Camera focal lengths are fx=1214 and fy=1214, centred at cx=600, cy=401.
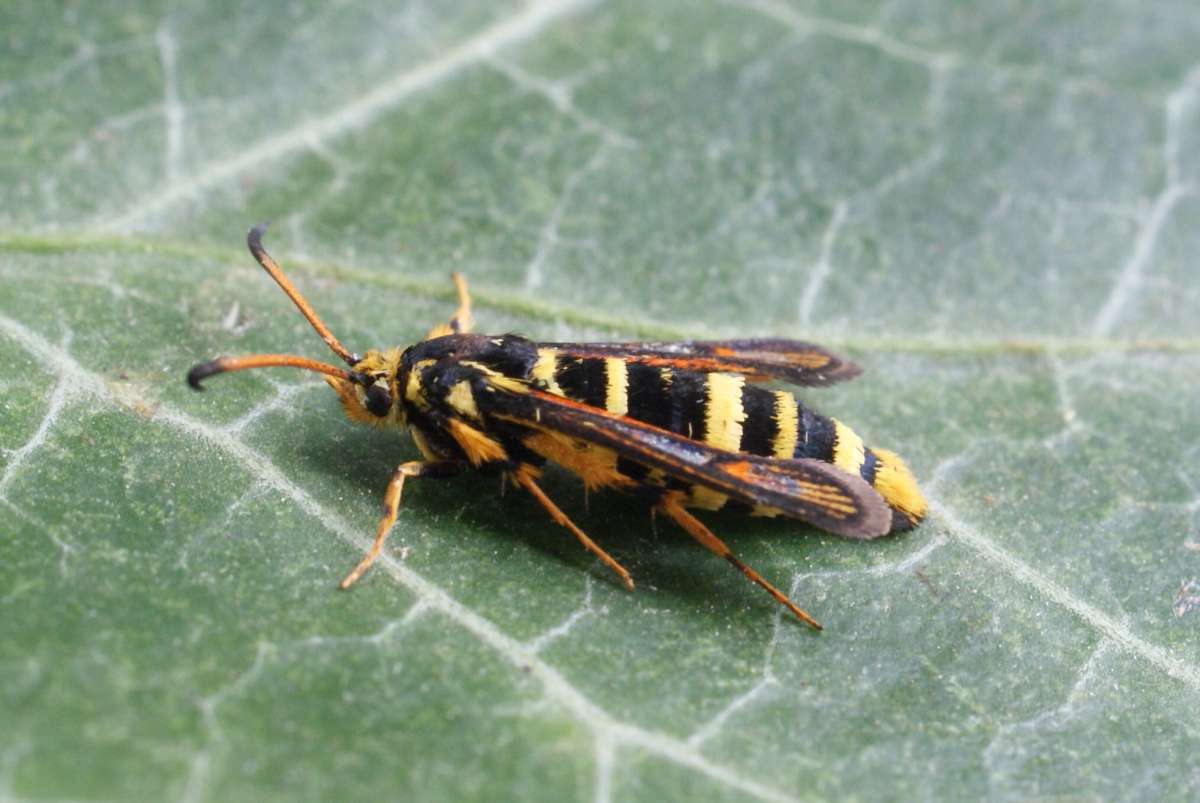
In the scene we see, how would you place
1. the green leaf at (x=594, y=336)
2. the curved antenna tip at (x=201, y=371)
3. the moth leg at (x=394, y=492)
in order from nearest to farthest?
1. the green leaf at (x=594, y=336)
2. the curved antenna tip at (x=201, y=371)
3. the moth leg at (x=394, y=492)

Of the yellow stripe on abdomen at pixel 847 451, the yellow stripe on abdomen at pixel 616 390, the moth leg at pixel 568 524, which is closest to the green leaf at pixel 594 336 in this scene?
the moth leg at pixel 568 524

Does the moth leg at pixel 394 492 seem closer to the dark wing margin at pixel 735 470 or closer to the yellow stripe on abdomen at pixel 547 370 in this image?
the dark wing margin at pixel 735 470

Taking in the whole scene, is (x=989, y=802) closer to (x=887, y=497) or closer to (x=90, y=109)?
(x=887, y=497)

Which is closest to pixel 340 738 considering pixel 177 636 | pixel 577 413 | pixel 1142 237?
pixel 177 636

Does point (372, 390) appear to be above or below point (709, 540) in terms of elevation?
above

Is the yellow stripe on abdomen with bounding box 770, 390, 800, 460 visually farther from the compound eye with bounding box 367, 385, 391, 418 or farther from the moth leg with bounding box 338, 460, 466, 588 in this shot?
the compound eye with bounding box 367, 385, 391, 418

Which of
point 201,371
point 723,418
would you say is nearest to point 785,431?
point 723,418

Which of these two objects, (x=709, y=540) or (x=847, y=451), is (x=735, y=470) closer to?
(x=709, y=540)
